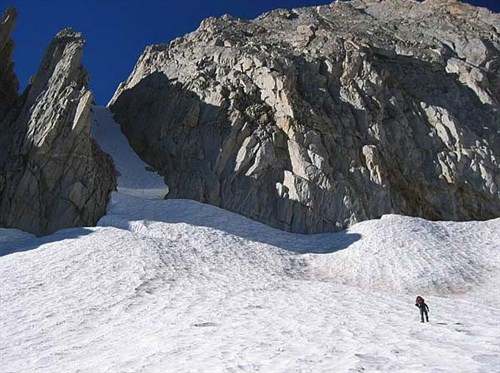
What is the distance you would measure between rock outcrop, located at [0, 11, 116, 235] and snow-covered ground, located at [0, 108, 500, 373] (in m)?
1.82

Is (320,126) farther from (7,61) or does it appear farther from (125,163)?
(7,61)

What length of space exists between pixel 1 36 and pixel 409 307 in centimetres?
4251

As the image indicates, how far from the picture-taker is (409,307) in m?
19.8

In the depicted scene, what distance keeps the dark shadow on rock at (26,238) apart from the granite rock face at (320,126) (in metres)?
9.89

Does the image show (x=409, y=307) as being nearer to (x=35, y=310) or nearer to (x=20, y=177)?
(x=35, y=310)

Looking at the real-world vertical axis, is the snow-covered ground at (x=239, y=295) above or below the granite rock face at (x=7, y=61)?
below

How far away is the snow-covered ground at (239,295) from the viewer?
42.9ft

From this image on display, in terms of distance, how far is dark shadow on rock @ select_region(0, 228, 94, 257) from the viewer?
1088 inches

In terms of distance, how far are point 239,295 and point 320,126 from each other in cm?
2195

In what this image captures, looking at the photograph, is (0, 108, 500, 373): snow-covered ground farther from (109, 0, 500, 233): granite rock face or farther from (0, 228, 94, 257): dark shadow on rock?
(109, 0, 500, 233): granite rock face

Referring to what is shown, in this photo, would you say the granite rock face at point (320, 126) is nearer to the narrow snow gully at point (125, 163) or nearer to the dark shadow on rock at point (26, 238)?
the narrow snow gully at point (125, 163)

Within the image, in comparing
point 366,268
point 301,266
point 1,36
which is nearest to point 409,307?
point 366,268

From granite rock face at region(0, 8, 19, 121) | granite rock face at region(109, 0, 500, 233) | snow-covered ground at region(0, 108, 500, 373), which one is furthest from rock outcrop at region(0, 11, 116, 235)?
granite rock face at region(109, 0, 500, 233)

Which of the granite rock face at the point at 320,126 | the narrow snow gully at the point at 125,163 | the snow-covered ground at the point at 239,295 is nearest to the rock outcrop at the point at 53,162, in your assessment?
the snow-covered ground at the point at 239,295
